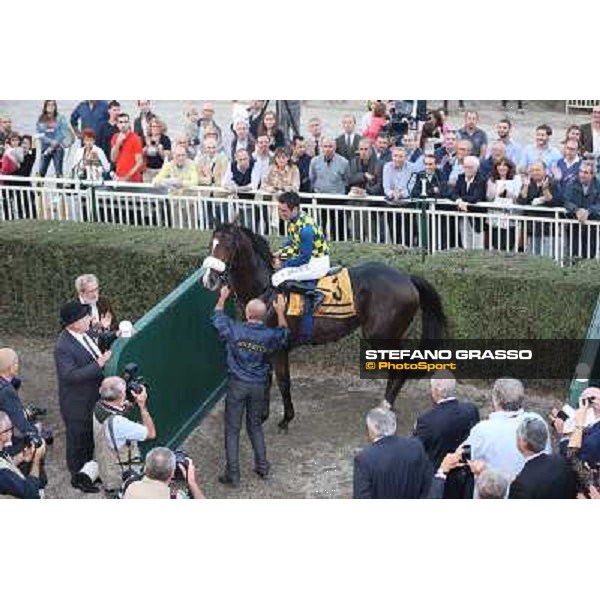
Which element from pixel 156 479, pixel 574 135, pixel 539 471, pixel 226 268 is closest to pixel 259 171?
pixel 574 135

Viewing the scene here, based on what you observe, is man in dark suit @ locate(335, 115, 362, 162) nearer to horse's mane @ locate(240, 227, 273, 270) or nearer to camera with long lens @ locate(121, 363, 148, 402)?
horse's mane @ locate(240, 227, 273, 270)

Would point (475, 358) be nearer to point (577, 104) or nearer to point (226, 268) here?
point (226, 268)

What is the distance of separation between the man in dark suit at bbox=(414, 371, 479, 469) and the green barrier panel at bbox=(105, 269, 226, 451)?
8.20 ft

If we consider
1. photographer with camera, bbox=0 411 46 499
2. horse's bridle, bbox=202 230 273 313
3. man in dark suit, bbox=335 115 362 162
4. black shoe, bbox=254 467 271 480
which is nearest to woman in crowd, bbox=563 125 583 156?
man in dark suit, bbox=335 115 362 162

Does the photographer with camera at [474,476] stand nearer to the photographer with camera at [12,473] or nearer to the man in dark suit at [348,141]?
the photographer with camera at [12,473]

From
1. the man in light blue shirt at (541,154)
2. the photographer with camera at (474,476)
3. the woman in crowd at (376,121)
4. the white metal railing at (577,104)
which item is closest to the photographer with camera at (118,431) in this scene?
the photographer with camera at (474,476)

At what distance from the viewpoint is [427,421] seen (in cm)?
957

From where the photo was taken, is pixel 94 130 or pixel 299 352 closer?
pixel 299 352

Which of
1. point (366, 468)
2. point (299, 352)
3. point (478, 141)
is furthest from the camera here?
point (478, 141)

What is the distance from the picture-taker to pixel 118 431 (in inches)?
396
